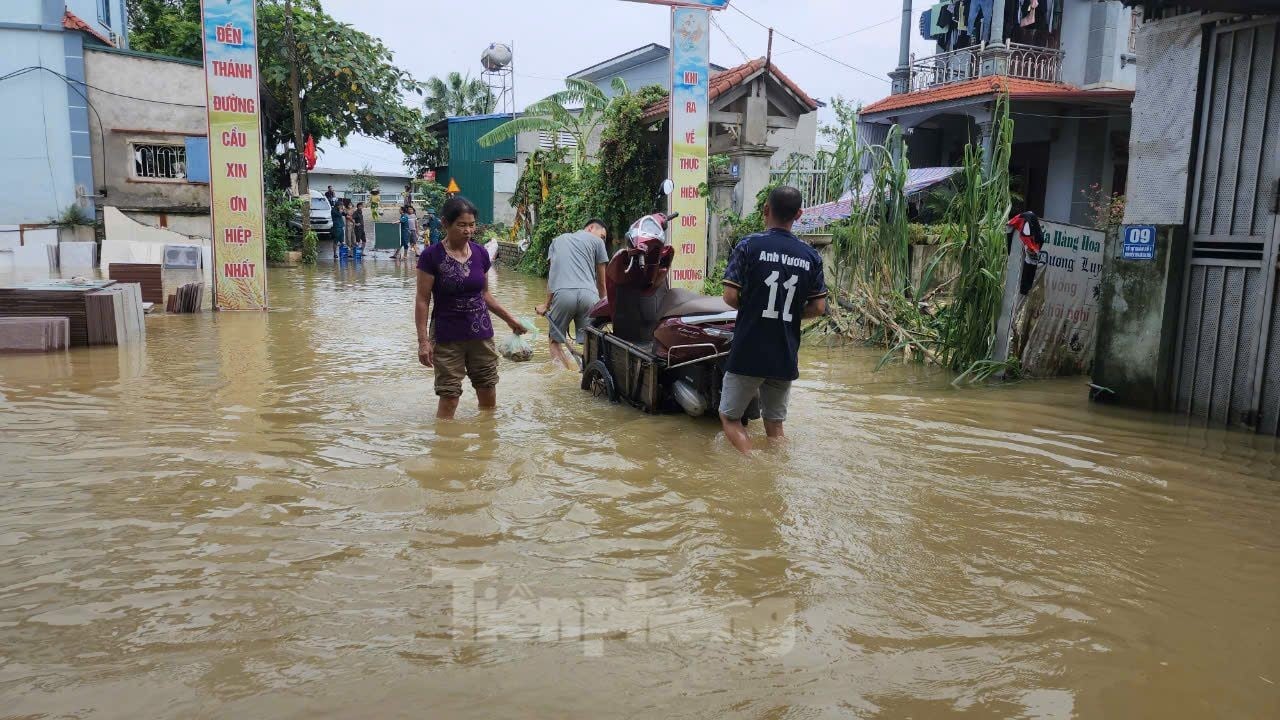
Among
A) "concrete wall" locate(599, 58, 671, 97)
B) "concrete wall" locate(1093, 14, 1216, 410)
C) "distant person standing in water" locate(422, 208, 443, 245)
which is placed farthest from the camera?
"distant person standing in water" locate(422, 208, 443, 245)

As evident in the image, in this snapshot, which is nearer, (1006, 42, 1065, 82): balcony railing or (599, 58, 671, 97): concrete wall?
(1006, 42, 1065, 82): balcony railing

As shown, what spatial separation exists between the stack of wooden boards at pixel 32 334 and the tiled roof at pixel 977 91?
1481 cm

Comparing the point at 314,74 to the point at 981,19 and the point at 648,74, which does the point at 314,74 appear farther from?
the point at 981,19

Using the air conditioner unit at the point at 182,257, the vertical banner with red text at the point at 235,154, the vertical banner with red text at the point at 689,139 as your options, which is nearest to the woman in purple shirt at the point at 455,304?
the vertical banner with red text at the point at 235,154

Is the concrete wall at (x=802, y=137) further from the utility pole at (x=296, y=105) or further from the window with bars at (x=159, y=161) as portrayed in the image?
the window with bars at (x=159, y=161)

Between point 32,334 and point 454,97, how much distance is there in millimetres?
48108

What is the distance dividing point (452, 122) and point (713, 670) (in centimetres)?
3445

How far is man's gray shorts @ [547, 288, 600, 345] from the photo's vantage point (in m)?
8.80

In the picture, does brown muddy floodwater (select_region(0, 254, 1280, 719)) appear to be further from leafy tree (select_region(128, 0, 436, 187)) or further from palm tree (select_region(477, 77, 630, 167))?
leafy tree (select_region(128, 0, 436, 187))

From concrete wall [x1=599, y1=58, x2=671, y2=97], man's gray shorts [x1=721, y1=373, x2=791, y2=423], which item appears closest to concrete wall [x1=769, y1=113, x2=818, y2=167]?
concrete wall [x1=599, y1=58, x2=671, y2=97]

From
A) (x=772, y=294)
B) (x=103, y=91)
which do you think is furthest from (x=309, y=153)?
(x=772, y=294)

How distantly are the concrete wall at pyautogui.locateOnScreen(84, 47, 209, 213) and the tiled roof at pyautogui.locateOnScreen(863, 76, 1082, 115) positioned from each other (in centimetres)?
1492

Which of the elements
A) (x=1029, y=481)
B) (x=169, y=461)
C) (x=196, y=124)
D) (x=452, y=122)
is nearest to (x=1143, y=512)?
(x=1029, y=481)

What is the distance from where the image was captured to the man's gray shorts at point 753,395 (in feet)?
18.2
